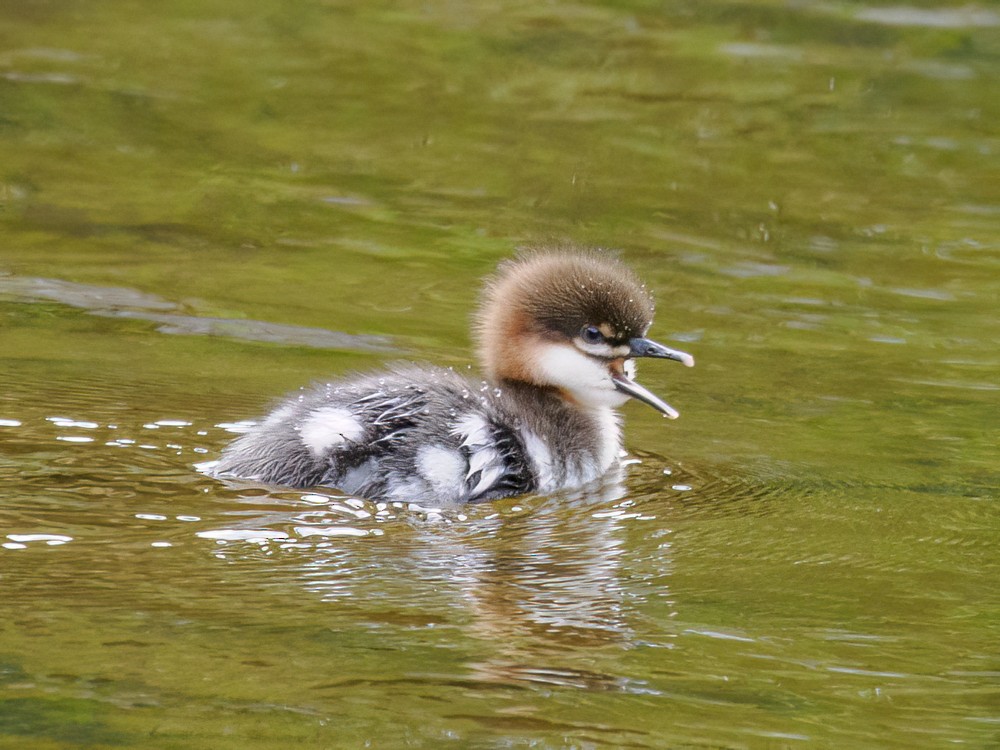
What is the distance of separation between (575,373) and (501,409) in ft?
1.11

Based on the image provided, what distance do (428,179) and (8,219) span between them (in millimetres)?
2061

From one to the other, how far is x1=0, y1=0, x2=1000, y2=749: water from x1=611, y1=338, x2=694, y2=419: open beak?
0.77 ft

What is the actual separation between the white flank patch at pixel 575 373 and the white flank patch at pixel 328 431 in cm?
72

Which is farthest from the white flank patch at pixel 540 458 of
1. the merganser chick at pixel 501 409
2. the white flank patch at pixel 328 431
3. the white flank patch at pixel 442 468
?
the white flank patch at pixel 328 431

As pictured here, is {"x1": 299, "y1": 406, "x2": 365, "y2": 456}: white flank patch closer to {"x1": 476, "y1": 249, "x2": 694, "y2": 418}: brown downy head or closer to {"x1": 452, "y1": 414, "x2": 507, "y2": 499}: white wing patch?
{"x1": 452, "y1": 414, "x2": 507, "y2": 499}: white wing patch

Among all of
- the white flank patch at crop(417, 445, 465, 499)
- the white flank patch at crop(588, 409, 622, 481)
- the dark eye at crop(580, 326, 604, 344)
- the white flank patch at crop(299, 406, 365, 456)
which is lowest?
the white flank patch at crop(588, 409, 622, 481)

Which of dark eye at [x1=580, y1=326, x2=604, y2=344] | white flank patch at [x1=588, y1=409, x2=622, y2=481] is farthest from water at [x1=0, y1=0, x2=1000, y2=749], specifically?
dark eye at [x1=580, y1=326, x2=604, y2=344]

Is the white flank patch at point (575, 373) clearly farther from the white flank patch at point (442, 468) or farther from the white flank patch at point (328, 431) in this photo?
the white flank patch at point (328, 431)

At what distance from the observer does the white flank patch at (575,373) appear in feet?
18.6

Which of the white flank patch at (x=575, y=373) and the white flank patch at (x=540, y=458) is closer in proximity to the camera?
the white flank patch at (x=540, y=458)

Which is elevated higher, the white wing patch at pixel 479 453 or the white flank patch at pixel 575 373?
the white flank patch at pixel 575 373

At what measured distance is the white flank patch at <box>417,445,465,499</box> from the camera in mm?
5172

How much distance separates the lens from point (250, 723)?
3688 millimetres

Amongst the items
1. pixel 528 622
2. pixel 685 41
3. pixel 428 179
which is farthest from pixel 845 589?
pixel 685 41
